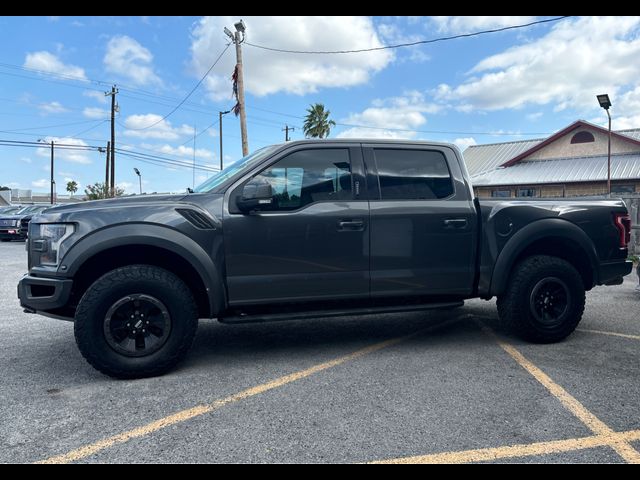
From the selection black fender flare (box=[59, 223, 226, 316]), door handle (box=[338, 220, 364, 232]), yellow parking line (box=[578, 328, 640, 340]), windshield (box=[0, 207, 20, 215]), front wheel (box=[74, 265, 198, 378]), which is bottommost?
yellow parking line (box=[578, 328, 640, 340])

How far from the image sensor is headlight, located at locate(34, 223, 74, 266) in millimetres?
3613

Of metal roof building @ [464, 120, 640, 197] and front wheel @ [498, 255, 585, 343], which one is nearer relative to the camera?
front wheel @ [498, 255, 585, 343]

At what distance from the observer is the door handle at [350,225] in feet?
13.2

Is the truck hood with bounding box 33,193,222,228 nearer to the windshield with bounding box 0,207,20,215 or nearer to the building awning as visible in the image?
the windshield with bounding box 0,207,20,215

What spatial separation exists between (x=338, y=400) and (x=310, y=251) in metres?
1.29

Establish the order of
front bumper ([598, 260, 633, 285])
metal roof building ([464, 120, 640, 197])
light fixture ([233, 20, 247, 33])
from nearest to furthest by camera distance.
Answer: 1. front bumper ([598, 260, 633, 285])
2. light fixture ([233, 20, 247, 33])
3. metal roof building ([464, 120, 640, 197])

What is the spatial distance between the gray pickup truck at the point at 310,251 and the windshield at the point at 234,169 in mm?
21

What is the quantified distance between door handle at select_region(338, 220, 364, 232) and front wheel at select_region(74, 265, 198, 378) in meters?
1.41

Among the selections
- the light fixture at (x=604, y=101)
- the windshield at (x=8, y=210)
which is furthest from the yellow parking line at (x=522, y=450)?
the windshield at (x=8, y=210)

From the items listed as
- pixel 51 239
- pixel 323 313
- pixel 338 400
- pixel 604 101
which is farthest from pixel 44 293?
pixel 604 101

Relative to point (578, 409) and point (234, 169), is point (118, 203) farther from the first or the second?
point (578, 409)

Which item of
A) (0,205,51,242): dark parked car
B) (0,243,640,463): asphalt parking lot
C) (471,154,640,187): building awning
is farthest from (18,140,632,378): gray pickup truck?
(471,154,640,187): building awning

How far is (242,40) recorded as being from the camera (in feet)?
53.3

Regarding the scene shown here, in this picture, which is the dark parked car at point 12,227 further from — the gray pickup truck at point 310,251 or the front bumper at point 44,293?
the gray pickup truck at point 310,251
